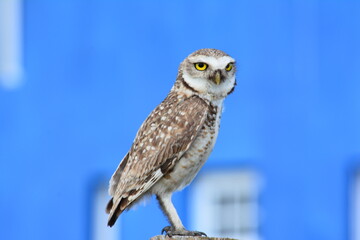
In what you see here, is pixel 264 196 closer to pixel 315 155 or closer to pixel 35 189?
pixel 315 155

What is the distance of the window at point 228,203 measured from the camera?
47.9ft

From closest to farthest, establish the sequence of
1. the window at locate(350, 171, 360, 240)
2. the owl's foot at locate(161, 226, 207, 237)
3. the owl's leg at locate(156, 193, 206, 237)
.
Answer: the owl's foot at locate(161, 226, 207, 237) → the owl's leg at locate(156, 193, 206, 237) → the window at locate(350, 171, 360, 240)

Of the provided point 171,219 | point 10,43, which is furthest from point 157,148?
point 10,43

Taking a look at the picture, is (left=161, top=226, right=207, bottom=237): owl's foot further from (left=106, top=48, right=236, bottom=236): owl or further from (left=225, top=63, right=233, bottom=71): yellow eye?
(left=225, top=63, right=233, bottom=71): yellow eye

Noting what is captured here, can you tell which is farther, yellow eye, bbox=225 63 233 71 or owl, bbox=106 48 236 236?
yellow eye, bbox=225 63 233 71

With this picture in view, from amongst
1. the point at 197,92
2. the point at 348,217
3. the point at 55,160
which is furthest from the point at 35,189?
the point at 197,92

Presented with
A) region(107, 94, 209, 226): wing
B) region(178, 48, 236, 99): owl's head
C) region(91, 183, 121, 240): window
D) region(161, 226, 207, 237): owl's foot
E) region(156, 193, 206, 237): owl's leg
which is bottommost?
region(161, 226, 207, 237): owl's foot

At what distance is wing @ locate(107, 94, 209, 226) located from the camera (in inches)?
298

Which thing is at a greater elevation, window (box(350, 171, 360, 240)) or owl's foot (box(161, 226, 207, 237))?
window (box(350, 171, 360, 240))

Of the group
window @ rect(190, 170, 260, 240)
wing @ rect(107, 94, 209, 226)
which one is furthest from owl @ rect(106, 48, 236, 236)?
window @ rect(190, 170, 260, 240)

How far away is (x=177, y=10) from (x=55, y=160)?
2.26m

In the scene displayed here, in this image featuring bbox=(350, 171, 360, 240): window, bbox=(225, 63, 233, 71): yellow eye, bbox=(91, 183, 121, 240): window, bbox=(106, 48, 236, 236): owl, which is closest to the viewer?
bbox=(106, 48, 236, 236): owl

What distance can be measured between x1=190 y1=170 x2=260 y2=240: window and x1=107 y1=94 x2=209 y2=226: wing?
6855 millimetres

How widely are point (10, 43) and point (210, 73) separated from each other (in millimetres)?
8498
